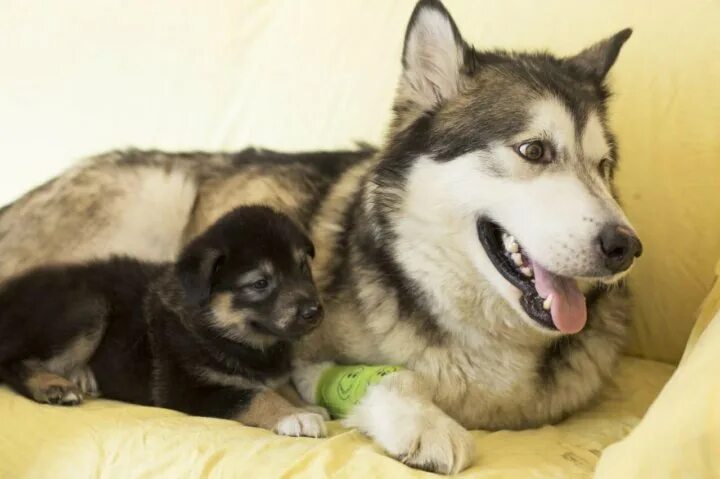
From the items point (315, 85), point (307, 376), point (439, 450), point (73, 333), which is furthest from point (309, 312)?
point (315, 85)

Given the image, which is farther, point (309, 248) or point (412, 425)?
point (309, 248)

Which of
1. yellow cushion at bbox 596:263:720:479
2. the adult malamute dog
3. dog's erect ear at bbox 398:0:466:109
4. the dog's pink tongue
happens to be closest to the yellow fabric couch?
yellow cushion at bbox 596:263:720:479

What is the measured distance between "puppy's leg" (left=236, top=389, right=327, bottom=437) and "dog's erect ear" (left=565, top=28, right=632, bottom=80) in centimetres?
101

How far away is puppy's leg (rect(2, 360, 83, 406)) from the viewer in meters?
1.83

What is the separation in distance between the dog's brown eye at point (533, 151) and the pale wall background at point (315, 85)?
2.12ft

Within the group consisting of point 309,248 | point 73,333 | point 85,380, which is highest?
point 309,248

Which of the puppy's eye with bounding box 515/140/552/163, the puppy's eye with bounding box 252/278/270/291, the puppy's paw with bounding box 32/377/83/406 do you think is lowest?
the puppy's paw with bounding box 32/377/83/406

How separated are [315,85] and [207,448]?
1.38 m

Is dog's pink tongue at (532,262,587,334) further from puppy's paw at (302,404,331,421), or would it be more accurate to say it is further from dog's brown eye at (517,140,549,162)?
puppy's paw at (302,404,331,421)

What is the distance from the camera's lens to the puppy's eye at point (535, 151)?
1644 mm

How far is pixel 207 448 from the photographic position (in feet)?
5.15

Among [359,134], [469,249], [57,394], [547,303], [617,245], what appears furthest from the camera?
[359,134]

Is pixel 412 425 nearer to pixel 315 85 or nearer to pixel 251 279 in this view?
pixel 251 279

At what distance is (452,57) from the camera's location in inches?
69.7
